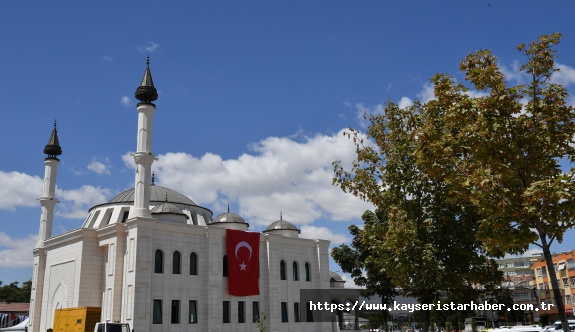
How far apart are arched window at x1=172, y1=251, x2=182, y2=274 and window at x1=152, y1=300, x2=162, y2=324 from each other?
2165mm

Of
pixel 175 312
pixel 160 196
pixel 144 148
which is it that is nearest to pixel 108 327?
pixel 175 312

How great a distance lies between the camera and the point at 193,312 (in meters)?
31.5

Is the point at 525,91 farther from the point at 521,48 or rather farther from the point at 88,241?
the point at 88,241

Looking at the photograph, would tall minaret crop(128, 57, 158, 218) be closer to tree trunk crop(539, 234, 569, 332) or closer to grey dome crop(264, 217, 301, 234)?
grey dome crop(264, 217, 301, 234)

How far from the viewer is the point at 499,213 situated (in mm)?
12438

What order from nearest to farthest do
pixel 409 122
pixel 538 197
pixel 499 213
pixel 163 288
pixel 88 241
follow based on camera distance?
pixel 538 197
pixel 499 213
pixel 409 122
pixel 163 288
pixel 88 241

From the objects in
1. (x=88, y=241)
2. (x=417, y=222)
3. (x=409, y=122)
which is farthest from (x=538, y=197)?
(x=88, y=241)

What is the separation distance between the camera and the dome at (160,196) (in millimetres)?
38812

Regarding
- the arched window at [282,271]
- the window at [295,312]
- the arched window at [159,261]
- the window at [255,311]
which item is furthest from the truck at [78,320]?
the window at [295,312]

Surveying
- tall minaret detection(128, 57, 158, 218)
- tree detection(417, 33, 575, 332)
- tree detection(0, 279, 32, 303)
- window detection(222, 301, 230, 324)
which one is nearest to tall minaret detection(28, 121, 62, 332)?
tall minaret detection(128, 57, 158, 218)

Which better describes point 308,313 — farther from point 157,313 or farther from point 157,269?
point 157,269

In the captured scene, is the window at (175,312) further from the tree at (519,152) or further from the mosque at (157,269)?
the tree at (519,152)

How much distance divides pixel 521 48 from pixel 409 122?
24.5 ft

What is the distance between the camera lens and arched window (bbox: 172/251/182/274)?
103 feet
